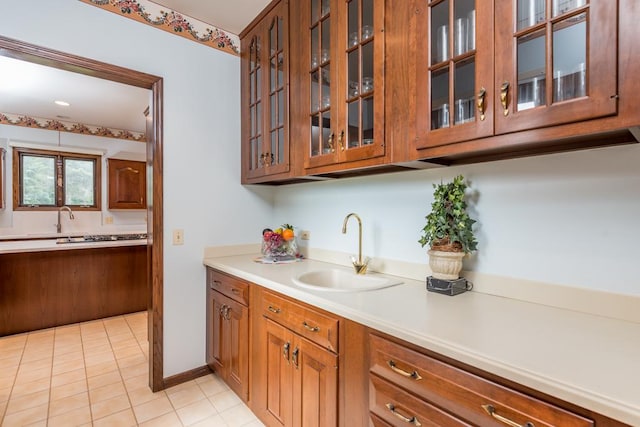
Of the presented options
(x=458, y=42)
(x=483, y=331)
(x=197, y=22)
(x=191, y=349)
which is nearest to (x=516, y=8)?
(x=458, y=42)

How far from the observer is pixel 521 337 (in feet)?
2.77

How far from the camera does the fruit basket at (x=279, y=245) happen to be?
2.10m

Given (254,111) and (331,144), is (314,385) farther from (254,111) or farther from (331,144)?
(254,111)

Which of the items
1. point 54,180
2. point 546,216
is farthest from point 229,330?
point 54,180

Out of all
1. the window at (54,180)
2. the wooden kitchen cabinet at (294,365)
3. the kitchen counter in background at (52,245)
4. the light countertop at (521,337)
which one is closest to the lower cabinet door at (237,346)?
the wooden kitchen cabinet at (294,365)

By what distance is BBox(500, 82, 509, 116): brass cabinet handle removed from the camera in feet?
3.13

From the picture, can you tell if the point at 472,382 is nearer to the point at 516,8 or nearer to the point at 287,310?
the point at 287,310

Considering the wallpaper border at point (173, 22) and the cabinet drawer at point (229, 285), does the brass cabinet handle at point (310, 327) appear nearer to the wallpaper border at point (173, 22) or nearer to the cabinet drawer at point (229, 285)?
the cabinet drawer at point (229, 285)

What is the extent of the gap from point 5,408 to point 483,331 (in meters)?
Result: 2.71

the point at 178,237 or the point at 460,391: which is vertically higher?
the point at 178,237

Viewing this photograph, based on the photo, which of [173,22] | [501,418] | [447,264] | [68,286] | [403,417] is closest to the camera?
[501,418]

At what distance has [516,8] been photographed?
935 mm

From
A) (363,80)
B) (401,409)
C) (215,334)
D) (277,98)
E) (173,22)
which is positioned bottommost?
(215,334)

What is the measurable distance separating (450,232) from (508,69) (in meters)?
0.62
